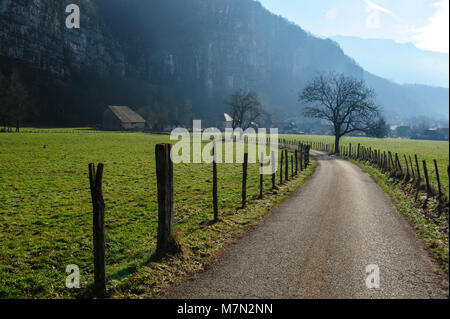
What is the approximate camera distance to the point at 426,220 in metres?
10.9

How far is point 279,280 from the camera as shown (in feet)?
21.4

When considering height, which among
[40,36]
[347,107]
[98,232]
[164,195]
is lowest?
[98,232]

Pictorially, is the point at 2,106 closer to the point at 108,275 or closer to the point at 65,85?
the point at 108,275

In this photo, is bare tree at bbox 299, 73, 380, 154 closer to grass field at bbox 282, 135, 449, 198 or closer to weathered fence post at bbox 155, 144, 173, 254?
grass field at bbox 282, 135, 449, 198

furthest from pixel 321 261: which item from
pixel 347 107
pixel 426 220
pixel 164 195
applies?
pixel 347 107

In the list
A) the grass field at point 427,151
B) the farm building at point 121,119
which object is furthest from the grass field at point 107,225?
the farm building at point 121,119

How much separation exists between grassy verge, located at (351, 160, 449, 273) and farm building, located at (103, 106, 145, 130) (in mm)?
105949

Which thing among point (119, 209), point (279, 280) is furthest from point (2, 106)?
point (279, 280)

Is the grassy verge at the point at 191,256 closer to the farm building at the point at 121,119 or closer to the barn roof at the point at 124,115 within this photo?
the farm building at the point at 121,119

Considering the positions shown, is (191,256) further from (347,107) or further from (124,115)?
(124,115)

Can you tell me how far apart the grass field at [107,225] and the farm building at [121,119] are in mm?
95919

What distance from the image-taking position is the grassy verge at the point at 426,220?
805 centimetres

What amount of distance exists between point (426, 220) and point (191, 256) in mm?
9119

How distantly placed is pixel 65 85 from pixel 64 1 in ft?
234
